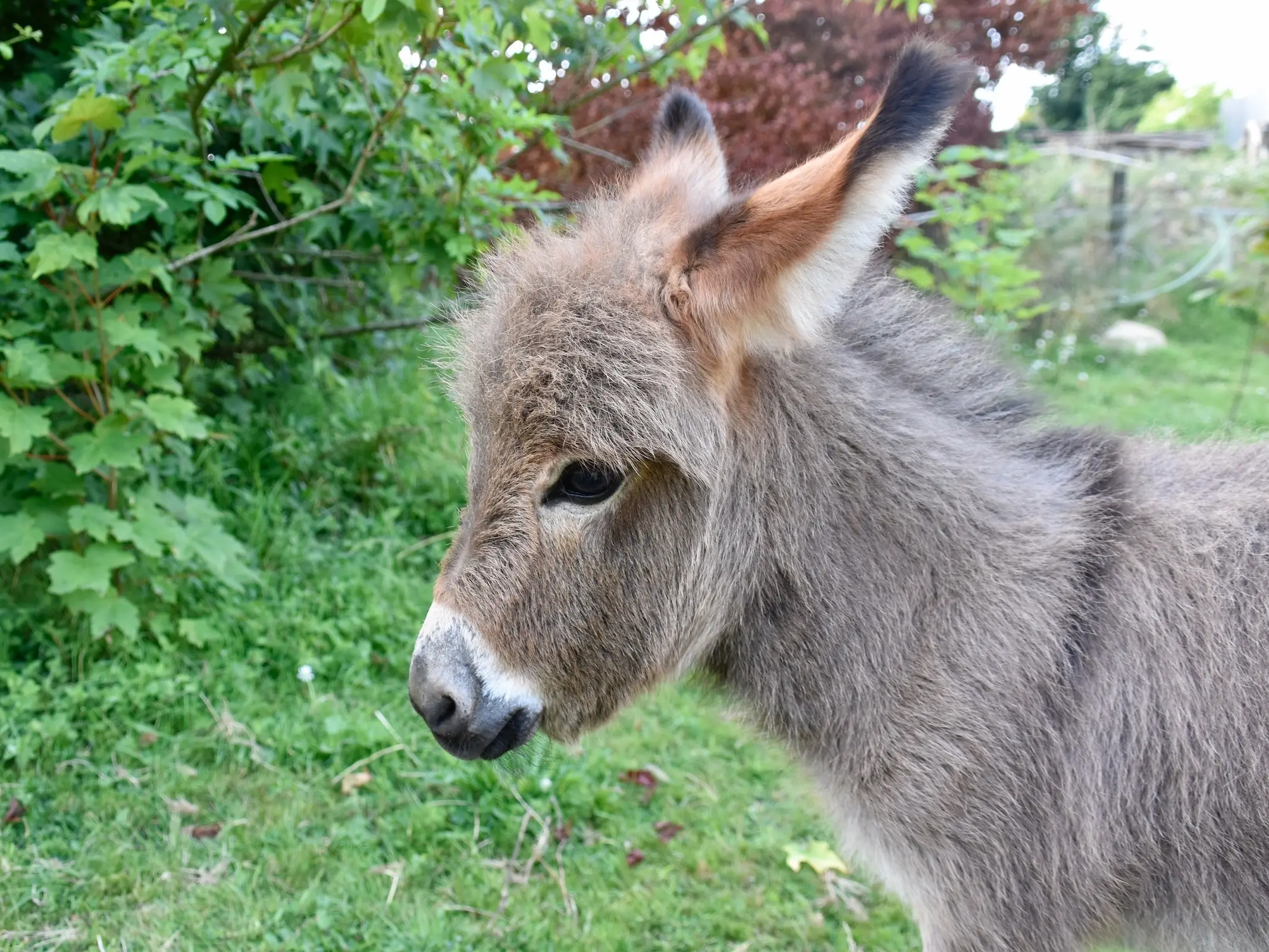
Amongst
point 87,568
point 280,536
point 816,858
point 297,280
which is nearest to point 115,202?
point 87,568

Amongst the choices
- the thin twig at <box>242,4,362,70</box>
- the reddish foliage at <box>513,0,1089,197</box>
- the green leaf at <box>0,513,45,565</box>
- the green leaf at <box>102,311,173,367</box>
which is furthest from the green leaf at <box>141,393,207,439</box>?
the reddish foliage at <box>513,0,1089,197</box>

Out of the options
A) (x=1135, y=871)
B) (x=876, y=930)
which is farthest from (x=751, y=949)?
(x=1135, y=871)

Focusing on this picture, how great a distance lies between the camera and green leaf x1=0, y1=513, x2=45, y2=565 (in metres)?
3.19

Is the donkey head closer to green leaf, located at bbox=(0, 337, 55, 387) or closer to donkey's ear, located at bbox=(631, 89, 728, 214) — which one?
donkey's ear, located at bbox=(631, 89, 728, 214)

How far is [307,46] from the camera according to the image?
2943mm

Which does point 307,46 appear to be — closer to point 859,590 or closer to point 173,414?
point 173,414

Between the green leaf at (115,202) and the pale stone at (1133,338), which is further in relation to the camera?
the pale stone at (1133,338)

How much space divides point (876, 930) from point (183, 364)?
12.9 feet

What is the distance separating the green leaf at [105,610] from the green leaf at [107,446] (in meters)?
0.52

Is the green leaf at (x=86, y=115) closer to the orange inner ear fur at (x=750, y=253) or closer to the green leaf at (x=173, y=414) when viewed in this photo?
the green leaf at (x=173, y=414)

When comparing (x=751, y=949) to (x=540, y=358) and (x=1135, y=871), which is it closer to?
(x=1135, y=871)

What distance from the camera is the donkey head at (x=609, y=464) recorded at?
185cm

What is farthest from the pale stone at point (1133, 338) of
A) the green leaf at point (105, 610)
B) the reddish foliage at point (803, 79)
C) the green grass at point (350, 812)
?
the green leaf at point (105, 610)

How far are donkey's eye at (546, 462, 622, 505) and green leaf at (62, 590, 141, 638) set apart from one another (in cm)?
237
